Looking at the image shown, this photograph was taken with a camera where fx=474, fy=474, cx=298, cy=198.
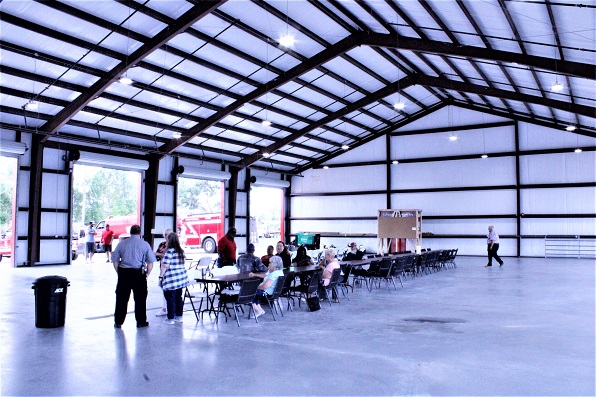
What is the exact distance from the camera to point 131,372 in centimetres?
422

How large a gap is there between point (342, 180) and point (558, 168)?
31.8 feet

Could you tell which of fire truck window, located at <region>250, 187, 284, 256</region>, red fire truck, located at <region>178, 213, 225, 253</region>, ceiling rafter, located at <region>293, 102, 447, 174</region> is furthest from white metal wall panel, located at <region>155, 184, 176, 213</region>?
ceiling rafter, located at <region>293, 102, 447, 174</region>

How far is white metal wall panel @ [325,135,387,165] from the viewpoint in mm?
23141

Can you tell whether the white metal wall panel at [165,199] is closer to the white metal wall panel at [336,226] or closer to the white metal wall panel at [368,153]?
the white metal wall panel at [336,226]

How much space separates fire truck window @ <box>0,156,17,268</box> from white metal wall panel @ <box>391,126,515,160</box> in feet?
51.8

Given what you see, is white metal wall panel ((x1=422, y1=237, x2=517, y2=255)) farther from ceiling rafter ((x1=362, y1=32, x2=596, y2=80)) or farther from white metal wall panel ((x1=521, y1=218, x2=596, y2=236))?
ceiling rafter ((x1=362, y1=32, x2=596, y2=80))

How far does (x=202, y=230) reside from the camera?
22.4 m

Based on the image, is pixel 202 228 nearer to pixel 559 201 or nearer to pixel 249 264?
pixel 249 264

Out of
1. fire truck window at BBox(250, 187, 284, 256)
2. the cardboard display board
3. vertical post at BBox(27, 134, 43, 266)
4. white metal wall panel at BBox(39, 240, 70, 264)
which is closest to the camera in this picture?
vertical post at BBox(27, 134, 43, 266)

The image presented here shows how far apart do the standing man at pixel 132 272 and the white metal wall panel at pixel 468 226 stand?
56.9ft

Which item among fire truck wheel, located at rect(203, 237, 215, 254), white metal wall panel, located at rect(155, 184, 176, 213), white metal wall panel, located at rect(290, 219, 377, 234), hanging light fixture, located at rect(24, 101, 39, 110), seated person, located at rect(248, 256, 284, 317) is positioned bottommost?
fire truck wheel, located at rect(203, 237, 215, 254)

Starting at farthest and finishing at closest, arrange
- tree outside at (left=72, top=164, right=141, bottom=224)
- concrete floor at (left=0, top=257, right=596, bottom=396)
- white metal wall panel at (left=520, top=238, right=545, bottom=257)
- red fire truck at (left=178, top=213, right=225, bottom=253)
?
tree outside at (left=72, top=164, right=141, bottom=224) < red fire truck at (left=178, top=213, right=225, bottom=253) < white metal wall panel at (left=520, top=238, right=545, bottom=257) < concrete floor at (left=0, top=257, right=596, bottom=396)

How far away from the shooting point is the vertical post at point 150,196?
1761cm

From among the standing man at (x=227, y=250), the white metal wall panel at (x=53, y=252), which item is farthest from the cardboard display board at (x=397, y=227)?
the white metal wall panel at (x=53, y=252)
